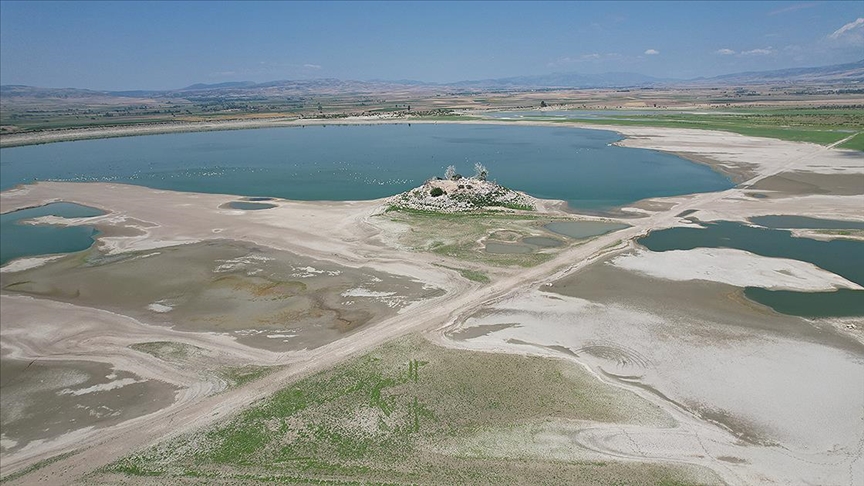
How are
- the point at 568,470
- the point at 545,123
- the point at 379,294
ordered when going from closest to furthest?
the point at 568,470
the point at 379,294
the point at 545,123

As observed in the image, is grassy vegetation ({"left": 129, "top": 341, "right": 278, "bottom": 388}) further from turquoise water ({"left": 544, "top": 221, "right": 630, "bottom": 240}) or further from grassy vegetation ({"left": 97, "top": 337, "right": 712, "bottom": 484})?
turquoise water ({"left": 544, "top": 221, "right": 630, "bottom": 240})

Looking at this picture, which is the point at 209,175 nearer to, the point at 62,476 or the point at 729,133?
the point at 62,476

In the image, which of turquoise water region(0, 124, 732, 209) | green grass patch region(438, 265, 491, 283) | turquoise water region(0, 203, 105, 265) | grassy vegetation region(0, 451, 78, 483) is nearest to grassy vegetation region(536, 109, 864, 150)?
turquoise water region(0, 124, 732, 209)

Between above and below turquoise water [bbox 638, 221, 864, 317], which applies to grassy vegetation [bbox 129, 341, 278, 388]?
below

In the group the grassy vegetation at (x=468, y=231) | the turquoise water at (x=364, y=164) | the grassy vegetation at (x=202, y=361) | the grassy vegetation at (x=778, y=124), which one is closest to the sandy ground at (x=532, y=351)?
the grassy vegetation at (x=202, y=361)

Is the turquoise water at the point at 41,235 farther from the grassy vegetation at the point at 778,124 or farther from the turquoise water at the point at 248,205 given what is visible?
the grassy vegetation at the point at 778,124

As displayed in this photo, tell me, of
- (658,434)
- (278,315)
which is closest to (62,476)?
(278,315)
